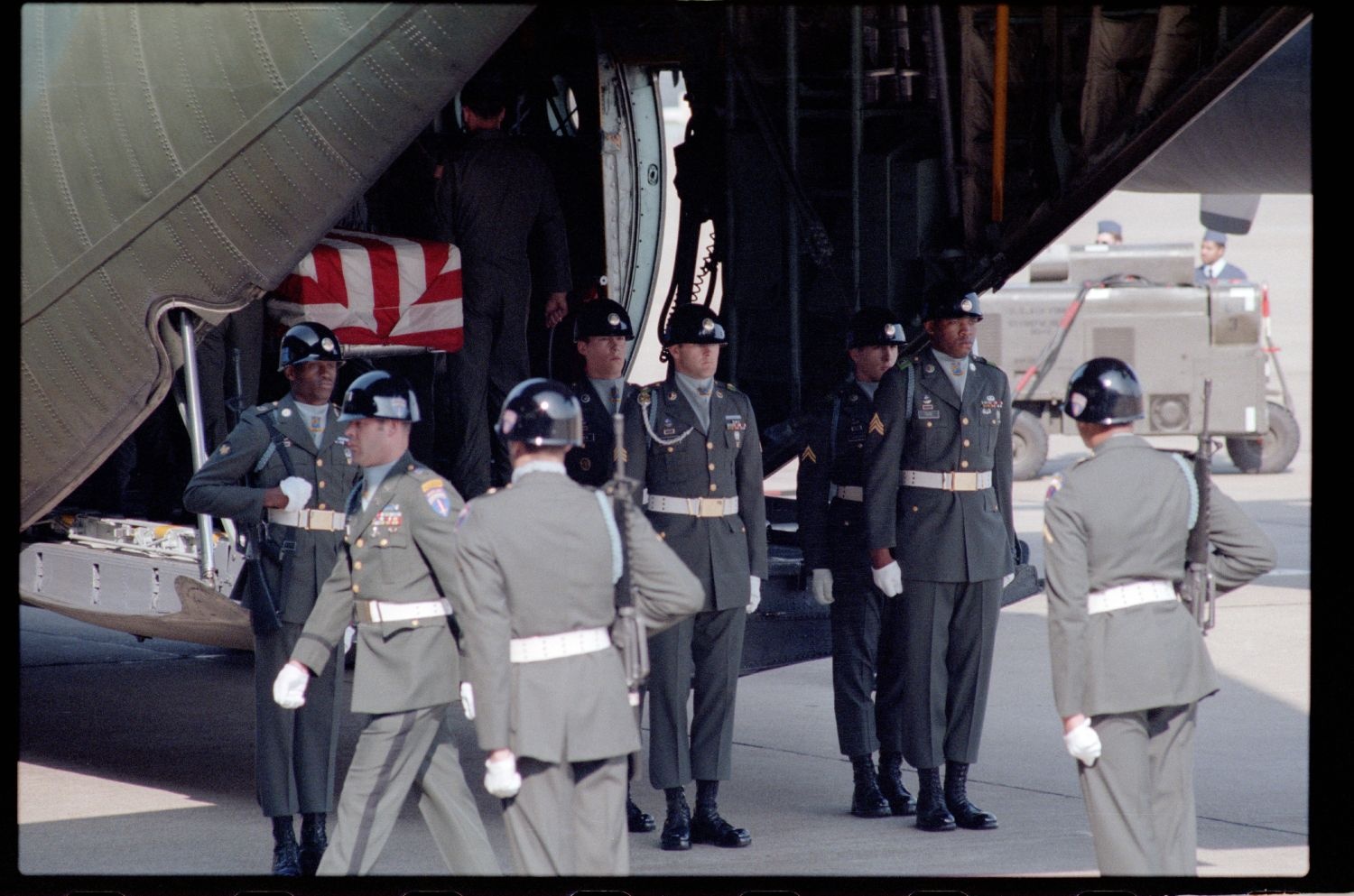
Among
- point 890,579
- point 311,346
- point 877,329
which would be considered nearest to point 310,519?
point 311,346

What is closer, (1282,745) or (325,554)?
(325,554)

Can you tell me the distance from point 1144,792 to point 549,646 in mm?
1610

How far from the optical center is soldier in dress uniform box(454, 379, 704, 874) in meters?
4.45

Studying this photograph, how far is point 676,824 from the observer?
19.3 feet

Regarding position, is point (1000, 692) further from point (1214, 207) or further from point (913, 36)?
point (1214, 207)

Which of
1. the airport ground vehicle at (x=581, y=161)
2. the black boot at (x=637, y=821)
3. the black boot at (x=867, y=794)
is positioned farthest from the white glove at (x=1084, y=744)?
the airport ground vehicle at (x=581, y=161)

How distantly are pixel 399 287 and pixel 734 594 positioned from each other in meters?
1.67

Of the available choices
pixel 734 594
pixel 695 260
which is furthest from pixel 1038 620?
pixel 734 594

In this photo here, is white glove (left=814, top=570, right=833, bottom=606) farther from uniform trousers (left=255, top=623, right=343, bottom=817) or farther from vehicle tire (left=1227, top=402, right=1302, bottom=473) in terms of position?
vehicle tire (left=1227, top=402, right=1302, bottom=473)

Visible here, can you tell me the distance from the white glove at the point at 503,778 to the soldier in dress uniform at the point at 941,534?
2.13m

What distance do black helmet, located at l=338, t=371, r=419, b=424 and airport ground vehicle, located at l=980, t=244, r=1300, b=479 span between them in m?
10.3

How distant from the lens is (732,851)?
5828 millimetres

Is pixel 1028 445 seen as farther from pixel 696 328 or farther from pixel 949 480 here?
pixel 696 328

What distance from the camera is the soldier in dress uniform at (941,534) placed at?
621 centimetres
